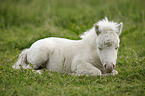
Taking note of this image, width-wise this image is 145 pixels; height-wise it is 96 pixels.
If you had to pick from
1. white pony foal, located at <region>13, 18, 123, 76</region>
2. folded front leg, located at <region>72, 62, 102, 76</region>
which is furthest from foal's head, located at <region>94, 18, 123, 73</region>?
folded front leg, located at <region>72, 62, 102, 76</region>

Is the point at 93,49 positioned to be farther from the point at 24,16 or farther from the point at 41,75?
the point at 24,16

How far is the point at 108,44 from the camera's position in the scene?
15.6ft

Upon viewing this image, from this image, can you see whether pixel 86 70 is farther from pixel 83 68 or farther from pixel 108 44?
pixel 108 44

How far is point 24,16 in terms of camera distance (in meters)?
13.4

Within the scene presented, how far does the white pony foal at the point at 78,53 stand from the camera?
505cm

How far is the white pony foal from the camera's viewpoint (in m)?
5.05

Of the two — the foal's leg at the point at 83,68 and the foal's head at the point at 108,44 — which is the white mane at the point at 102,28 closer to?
the foal's head at the point at 108,44

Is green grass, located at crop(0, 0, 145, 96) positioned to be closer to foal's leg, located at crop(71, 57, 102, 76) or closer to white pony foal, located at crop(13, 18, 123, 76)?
foal's leg, located at crop(71, 57, 102, 76)

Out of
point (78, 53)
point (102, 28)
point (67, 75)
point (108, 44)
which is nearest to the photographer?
point (108, 44)

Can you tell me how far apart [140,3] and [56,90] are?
11286 mm

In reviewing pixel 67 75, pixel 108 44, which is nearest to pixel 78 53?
pixel 67 75

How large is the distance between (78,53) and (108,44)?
1137 mm

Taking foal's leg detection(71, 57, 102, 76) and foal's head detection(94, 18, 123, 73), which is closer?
foal's head detection(94, 18, 123, 73)

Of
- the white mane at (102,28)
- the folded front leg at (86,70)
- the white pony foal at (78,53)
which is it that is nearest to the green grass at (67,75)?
the folded front leg at (86,70)
